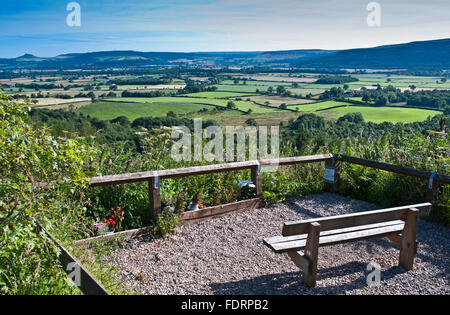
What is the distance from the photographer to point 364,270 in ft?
12.4

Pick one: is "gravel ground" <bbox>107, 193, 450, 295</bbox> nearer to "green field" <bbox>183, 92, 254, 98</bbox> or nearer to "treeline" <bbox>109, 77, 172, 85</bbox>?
"green field" <bbox>183, 92, 254, 98</bbox>

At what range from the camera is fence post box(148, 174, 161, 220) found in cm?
462

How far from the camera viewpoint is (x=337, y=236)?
354 centimetres

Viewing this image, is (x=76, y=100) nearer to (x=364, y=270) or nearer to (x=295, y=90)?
(x=295, y=90)

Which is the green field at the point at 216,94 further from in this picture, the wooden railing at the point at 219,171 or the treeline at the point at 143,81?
the wooden railing at the point at 219,171

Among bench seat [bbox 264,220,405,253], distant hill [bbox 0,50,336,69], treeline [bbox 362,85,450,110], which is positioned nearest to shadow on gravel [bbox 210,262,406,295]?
bench seat [bbox 264,220,405,253]

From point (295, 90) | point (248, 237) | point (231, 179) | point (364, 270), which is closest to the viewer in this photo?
point (364, 270)

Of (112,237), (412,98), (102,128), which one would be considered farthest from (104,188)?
(412,98)

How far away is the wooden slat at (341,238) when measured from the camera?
131 inches

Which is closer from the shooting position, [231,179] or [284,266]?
[284,266]

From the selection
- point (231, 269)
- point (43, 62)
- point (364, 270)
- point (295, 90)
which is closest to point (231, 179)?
Result: point (231, 269)

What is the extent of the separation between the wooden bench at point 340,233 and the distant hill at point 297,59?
55.1 m

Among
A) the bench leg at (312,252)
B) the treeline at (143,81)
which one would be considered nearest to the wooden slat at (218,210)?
the bench leg at (312,252)
